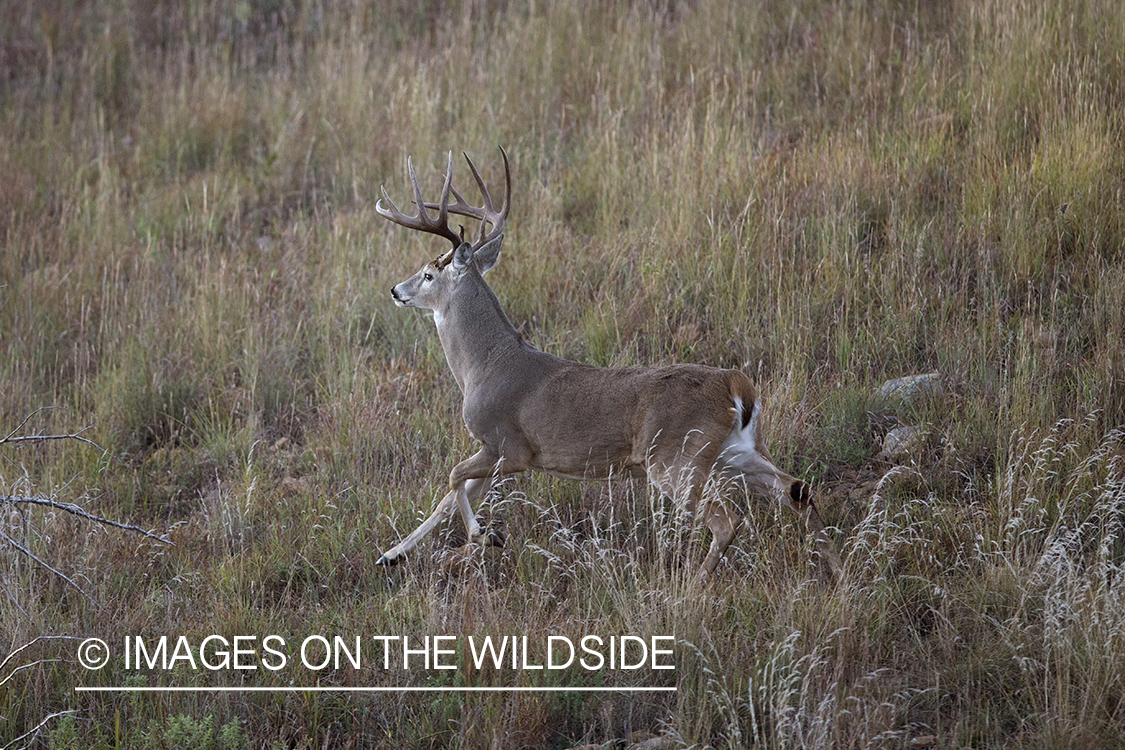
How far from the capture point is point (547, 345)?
6465 mm

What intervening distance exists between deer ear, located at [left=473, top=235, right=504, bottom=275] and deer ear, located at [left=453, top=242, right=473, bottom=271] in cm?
5

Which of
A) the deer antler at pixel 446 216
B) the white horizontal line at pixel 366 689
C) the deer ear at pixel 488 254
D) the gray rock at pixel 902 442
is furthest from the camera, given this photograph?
the deer ear at pixel 488 254

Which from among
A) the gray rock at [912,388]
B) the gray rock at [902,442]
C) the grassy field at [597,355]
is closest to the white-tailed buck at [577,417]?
the grassy field at [597,355]

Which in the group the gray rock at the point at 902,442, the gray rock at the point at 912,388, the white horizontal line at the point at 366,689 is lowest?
the white horizontal line at the point at 366,689

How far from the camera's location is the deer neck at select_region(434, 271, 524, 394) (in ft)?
17.2

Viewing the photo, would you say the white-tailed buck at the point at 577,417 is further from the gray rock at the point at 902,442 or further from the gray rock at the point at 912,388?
the gray rock at the point at 912,388

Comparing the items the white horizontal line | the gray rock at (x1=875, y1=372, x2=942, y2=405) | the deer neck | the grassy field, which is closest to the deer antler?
the deer neck

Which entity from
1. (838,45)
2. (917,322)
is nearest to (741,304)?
(917,322)

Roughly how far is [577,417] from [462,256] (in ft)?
3.82

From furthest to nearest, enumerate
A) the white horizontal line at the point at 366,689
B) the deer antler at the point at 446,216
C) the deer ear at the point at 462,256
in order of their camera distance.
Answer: the deer ear at the point at 462,256, the deer antler at the point at 446,216, the white horizontal line at the point at 366,689

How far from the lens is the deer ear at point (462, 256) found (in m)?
5.36

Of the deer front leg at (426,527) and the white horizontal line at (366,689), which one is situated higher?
the deer front leg at (426,527)

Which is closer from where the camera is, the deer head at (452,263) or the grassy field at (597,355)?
the grassy field at (597,355)

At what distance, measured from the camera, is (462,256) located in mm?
5395
